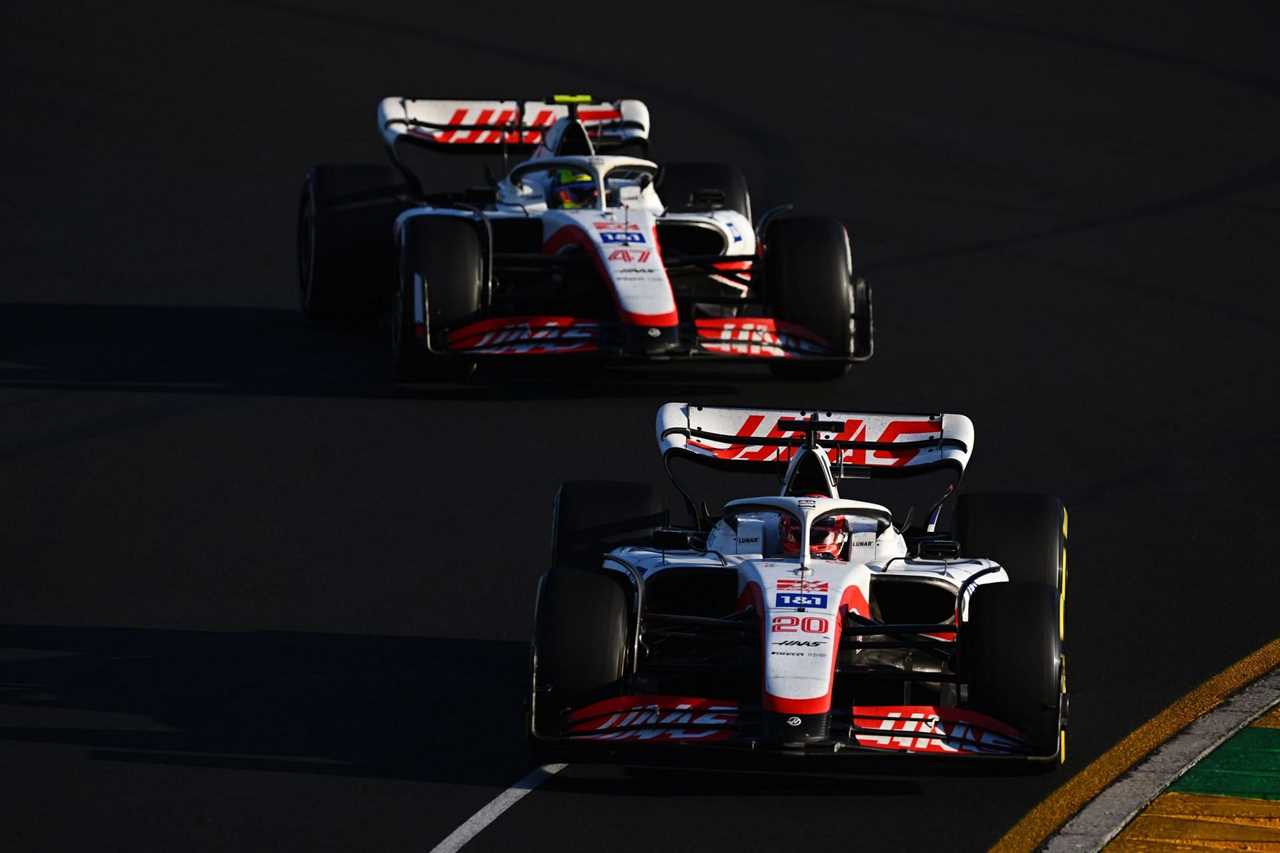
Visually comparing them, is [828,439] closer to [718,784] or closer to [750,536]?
[750,536]

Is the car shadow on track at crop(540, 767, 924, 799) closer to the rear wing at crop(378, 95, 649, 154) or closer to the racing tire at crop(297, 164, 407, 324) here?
the racing tire at crop(297, 164, 407, 324)

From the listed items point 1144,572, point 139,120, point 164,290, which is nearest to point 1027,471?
point 1144,572

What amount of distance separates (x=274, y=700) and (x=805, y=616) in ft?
8.44

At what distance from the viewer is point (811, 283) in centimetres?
1780

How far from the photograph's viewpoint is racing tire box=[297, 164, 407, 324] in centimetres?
1969

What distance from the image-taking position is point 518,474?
1591 cm

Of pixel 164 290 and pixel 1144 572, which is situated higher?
pixel 164 290

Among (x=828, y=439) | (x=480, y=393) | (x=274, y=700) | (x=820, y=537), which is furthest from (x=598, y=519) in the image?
(x=480, y=393)

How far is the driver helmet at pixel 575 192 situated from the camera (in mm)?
18766

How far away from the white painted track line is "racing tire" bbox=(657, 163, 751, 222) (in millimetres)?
9858

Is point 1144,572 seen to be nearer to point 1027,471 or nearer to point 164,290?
point 1027,471

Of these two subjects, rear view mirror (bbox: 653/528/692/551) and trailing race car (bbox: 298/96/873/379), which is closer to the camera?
rear view mirror (bbox: 653/528/692/551)

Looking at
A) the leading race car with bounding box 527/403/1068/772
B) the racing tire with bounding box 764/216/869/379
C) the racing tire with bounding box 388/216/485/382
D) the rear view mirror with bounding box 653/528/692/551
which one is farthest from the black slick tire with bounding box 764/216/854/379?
the rear view mirror with bounding box 653/528/692/551

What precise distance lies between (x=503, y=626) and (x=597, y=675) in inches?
94.0
